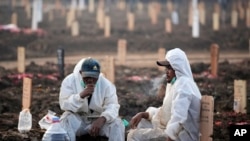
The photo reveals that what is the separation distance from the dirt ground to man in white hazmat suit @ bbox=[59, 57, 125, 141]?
101 centimetres

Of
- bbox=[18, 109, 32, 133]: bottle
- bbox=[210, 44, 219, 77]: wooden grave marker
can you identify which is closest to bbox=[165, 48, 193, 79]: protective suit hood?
bbox=[18, 109, 32, 133]: bottle

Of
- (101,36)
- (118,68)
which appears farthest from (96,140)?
(101,36)

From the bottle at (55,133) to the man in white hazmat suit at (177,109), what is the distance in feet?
2.82

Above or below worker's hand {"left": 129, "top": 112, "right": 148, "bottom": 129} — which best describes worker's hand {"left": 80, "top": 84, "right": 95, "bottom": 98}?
above

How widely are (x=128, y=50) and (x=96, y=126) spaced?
58.9 feet

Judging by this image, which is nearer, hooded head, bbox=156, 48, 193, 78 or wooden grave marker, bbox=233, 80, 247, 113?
hooded head, bbox=156, 48, 193, 78

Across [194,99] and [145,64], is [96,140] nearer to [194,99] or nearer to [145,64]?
[194,99]

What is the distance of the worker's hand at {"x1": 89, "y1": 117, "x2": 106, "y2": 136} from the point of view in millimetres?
9180

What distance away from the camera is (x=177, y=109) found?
8.49 metres

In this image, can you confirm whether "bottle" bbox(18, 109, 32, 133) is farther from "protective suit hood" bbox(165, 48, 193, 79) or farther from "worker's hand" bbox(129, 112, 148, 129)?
"protective suit hood" bbox(165, 48, 193, 79)

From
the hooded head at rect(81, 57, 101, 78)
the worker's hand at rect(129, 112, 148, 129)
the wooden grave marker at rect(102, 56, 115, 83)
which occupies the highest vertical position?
the hooded head at rect(81, 57, 101, 78)

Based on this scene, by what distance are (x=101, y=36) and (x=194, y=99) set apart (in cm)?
2011

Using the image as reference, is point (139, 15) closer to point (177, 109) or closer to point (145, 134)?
point (145, 134)

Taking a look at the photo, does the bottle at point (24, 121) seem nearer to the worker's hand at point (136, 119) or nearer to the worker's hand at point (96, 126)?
the worker's hand at point (96, 126)
